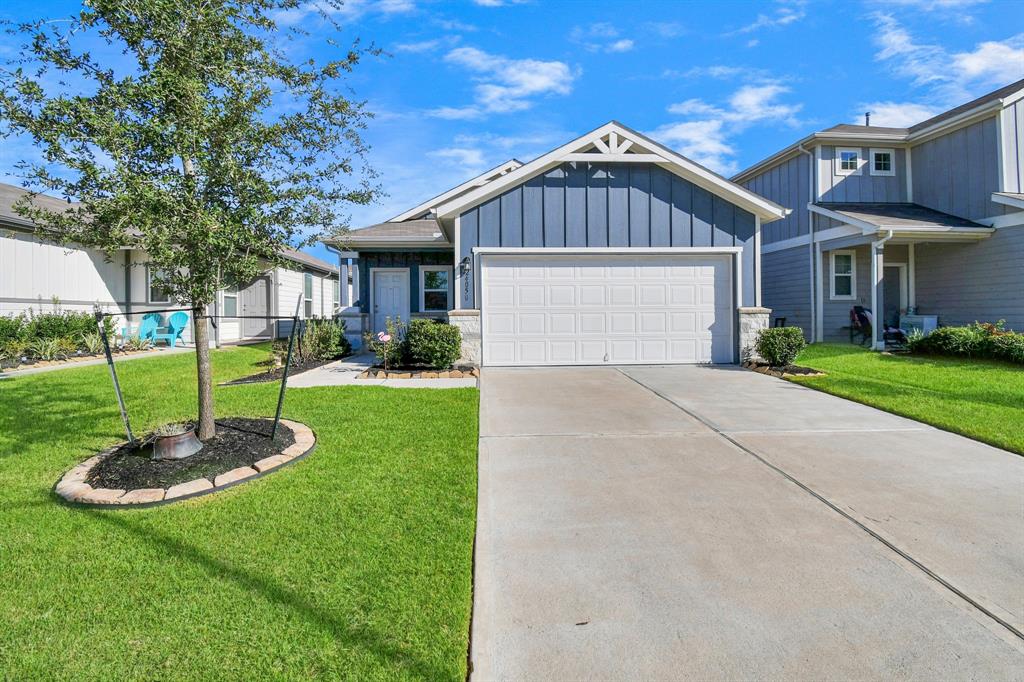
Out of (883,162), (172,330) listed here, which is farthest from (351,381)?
(883,162)

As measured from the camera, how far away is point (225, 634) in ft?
6.64

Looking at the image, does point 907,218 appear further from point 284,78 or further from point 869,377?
point 284,78

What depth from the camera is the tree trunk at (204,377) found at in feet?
13.8

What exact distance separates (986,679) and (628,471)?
233cm

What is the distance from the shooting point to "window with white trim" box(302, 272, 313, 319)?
731 inches

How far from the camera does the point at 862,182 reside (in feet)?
46.2

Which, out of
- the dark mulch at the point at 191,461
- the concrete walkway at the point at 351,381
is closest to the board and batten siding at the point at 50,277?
the concrete walkway at the point at 351,381

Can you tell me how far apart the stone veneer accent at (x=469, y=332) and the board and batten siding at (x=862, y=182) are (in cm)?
1078

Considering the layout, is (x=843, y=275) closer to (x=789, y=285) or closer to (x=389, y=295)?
(x=789, y=285)

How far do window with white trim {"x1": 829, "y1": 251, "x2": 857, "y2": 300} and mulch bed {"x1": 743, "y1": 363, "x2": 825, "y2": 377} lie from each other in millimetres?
6120

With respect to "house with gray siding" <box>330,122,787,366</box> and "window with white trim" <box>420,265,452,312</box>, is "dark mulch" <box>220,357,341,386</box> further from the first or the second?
"window with white trim" <box>420,265,452,312</box>

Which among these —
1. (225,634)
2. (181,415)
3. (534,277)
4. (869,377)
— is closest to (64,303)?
(181,415)

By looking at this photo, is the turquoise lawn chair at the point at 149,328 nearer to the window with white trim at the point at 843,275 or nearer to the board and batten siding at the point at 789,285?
the board and batten siding at the point at 789,285

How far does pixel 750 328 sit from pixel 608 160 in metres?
4.25
